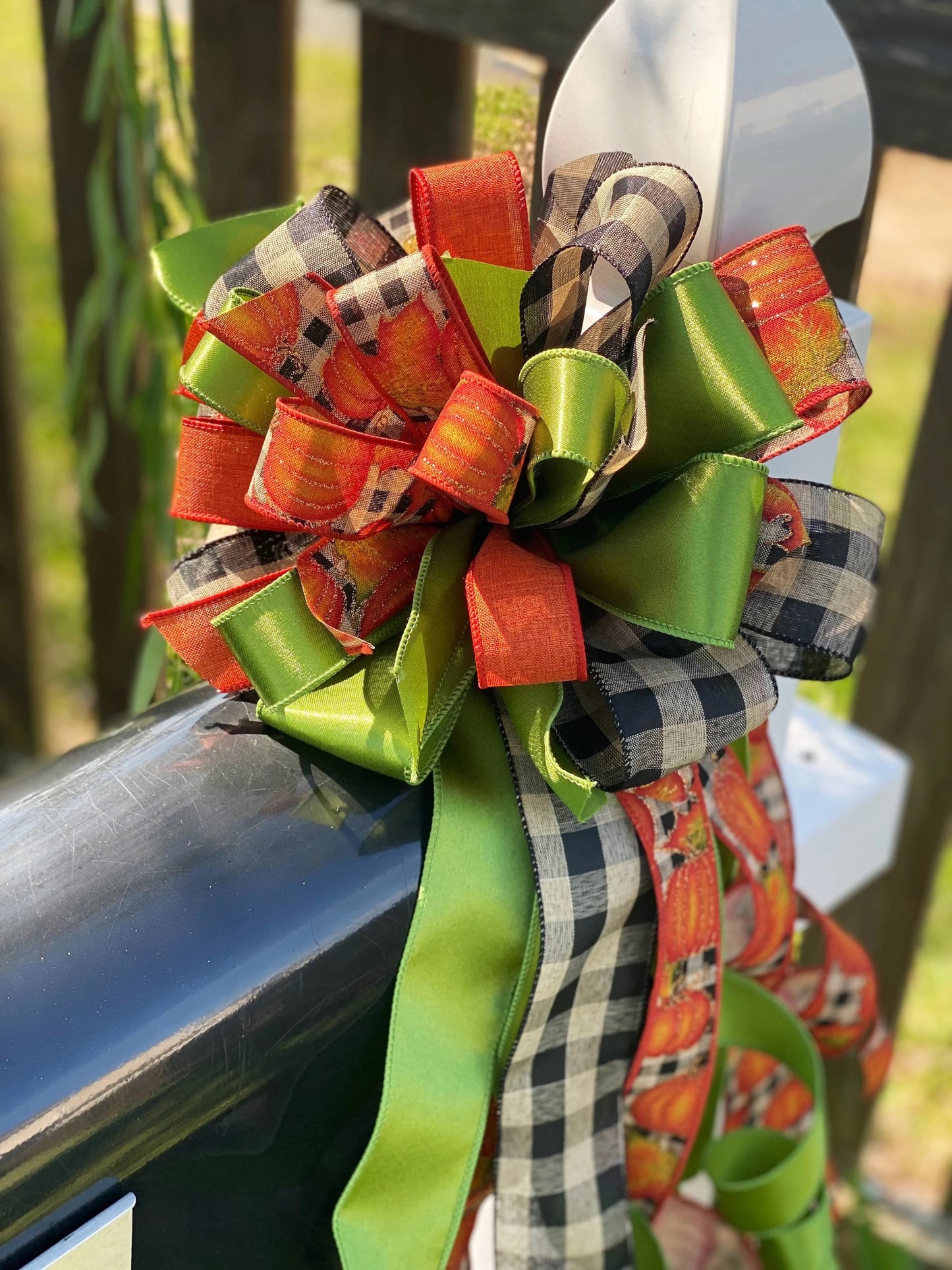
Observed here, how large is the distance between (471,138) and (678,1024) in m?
0.71

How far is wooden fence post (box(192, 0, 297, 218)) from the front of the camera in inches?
45.0

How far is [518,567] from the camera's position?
44 cm

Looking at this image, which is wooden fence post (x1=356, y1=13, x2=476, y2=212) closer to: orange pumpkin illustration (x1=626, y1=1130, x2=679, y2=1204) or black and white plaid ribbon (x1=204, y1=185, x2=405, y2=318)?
black and white plaid ribbon (x1=204, y1=185, x2=405, y2=318)

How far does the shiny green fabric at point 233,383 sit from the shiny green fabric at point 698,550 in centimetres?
14

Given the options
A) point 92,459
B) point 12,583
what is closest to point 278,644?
point 92,459

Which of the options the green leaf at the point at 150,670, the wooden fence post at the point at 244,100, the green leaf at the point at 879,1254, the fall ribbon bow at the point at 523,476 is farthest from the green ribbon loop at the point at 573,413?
the green leaf at the point at 879,1254

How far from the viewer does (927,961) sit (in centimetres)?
168

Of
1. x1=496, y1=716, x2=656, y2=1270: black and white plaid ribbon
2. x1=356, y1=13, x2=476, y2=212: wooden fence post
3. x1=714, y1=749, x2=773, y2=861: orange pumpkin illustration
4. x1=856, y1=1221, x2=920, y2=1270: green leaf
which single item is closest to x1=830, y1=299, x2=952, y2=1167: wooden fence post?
x1=856, y1=1221, x2=920, y2=1270: green leaf

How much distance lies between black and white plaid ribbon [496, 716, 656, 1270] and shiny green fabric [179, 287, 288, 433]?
0.15 m

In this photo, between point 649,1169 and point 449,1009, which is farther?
point 649,1169

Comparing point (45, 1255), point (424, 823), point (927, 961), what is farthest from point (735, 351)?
point (927, 961)

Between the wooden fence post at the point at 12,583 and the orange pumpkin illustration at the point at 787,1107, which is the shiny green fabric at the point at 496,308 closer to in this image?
the orange pumpkin illustration at the point at 787,1107

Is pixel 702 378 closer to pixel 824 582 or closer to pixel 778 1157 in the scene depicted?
pixel 824 582

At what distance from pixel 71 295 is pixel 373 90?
447 millimetres
